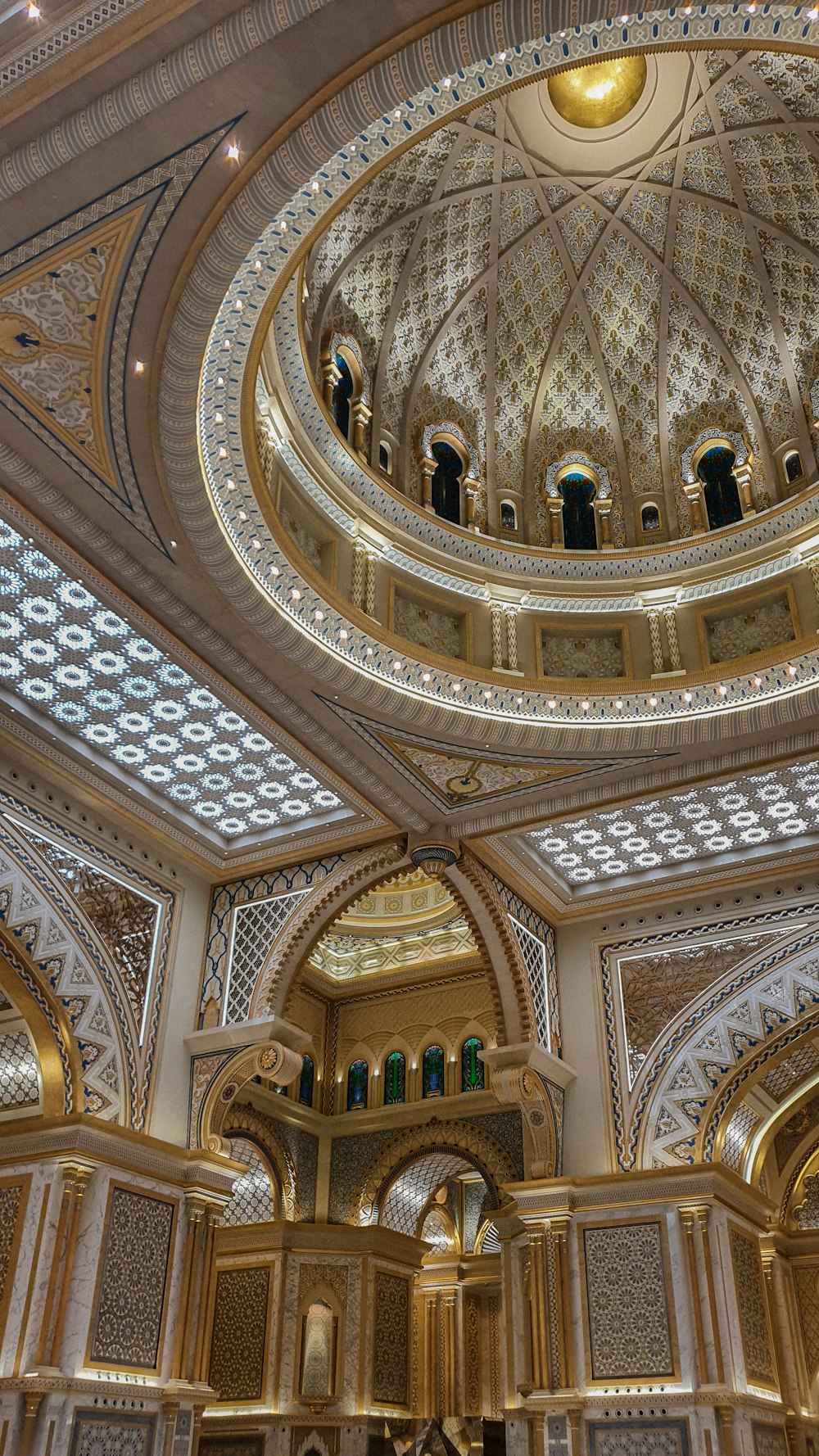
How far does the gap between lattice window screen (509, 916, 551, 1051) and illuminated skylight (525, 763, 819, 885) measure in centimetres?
69

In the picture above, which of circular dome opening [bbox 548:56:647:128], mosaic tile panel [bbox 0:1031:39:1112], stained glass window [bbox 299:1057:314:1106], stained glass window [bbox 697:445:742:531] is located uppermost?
circular dome opening [bbox 548:56:647:128]

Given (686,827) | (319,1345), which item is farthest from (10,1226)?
(686,827)

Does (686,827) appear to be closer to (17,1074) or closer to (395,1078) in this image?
(395,1078)

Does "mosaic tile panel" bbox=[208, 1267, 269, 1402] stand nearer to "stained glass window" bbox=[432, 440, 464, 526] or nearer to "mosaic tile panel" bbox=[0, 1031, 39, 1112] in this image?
"mosaic tile panel" bbox=[0, 1031, 39, 1112]

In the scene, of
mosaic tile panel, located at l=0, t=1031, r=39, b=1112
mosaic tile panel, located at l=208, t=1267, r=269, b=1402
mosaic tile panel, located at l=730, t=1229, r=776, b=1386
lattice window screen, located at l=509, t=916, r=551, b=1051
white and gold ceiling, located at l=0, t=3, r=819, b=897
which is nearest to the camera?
white and gold ceiling, located at l=0, t=3, r=819, b=897

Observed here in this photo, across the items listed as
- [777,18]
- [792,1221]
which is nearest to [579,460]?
[777,18]

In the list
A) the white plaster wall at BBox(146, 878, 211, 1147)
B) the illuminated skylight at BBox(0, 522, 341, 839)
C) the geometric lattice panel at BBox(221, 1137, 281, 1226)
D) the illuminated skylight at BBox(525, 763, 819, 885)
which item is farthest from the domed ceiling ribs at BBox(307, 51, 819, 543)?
the geometric lattice panel at BBox(221, 1137, 281, 1226)

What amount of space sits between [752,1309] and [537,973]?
133 inches

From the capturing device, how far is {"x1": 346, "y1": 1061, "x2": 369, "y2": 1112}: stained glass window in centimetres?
1381

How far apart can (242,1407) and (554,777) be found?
7.30m

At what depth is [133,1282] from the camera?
29.0 feet

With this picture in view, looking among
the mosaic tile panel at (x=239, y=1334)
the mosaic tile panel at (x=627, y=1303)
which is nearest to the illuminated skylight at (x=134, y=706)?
the mosaic tile panel at (x=627, y=1303)

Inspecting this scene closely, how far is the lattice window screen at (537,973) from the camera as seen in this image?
1091 centimetres

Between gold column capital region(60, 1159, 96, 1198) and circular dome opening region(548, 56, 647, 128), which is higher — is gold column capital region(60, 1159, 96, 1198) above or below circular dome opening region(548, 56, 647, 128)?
below
